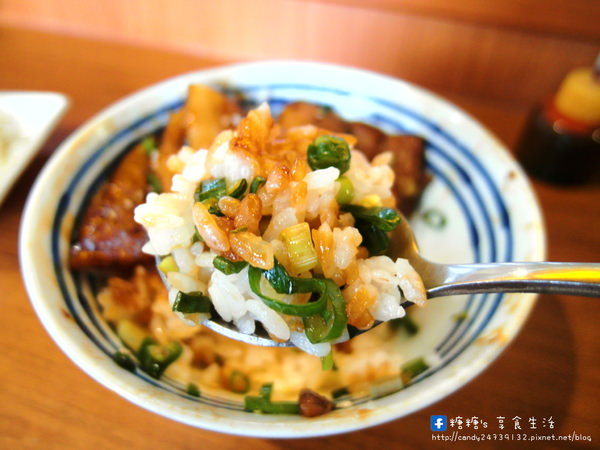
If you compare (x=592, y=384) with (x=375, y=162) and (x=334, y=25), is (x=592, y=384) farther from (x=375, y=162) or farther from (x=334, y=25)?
(x=334, y=25)

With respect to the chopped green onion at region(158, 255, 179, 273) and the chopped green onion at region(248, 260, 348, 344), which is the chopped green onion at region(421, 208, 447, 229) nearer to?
the chopped green onion at region(248, 260, 348, 344)

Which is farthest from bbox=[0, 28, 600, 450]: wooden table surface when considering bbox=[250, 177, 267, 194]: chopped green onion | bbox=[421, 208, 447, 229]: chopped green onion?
bbox=[250, 177, 267, 194]: chopped green onion

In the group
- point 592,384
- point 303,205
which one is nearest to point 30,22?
point 303,205

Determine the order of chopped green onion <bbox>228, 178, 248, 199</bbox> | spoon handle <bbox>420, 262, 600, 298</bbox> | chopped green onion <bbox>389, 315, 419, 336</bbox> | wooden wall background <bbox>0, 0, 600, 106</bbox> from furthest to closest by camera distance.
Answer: wooden wall background <bbox>0, 0, 600, 106</bbox> < chopped green onion <bbox>389, 315, 419, 336</bbox> < chopped green onion <bbox>228, 178, 248, 199</bbox> < spoon handle <bbox>420, 262, 600, 298</bbox>

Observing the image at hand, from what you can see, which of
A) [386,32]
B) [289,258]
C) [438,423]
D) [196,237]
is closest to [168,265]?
[196,237]

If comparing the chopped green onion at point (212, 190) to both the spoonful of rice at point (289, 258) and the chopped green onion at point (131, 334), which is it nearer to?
the spoonful of rice at point (289, 258)
